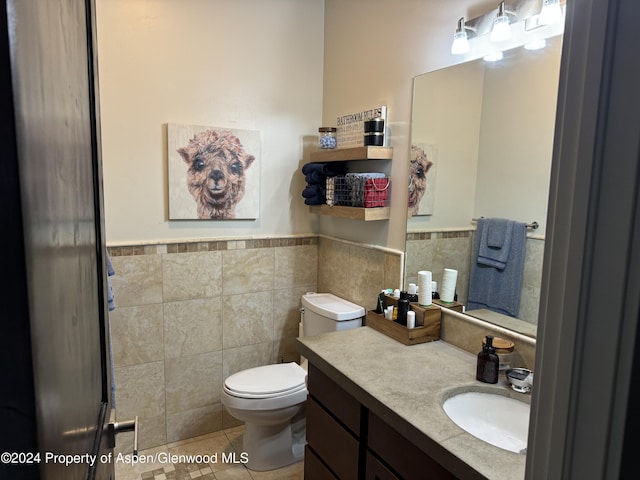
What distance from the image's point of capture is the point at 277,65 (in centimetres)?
265

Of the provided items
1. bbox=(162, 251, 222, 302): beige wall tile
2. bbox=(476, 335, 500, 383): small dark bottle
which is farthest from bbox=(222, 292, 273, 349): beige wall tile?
bbox=(476, 335, 500, 383): small dark bottle

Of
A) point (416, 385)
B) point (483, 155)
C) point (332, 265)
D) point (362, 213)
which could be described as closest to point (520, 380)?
point (416, 385)

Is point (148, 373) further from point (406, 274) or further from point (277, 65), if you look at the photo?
point (277, 65)

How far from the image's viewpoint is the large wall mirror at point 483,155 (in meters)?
1.51

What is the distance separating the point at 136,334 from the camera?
7.90 ft

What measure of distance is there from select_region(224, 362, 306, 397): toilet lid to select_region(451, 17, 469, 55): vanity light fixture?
1.78 metres

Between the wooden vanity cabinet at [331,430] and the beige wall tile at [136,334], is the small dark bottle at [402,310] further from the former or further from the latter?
the beige wall tile at [136,334]

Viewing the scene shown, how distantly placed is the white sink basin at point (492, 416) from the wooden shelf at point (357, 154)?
4.01 ft

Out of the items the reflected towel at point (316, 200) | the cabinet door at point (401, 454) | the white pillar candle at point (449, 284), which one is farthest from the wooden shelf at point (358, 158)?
the cabinet door at point (401, 454)

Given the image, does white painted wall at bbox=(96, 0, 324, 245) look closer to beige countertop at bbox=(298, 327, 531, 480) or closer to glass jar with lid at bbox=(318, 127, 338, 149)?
glass jar with lid at bbox=(318, 127, 338, 149)

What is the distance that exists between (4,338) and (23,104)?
180 millimetres

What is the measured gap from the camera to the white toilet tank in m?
2.35

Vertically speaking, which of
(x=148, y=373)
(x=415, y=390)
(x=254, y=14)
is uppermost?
(x=254, y=14)

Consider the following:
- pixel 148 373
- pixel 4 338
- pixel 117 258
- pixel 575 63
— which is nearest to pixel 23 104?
pixel 4 338
